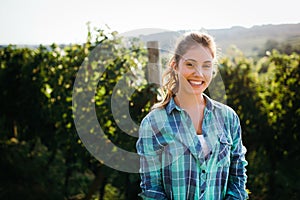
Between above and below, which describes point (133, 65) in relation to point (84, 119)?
above

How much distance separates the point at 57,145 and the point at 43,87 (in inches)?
30.2

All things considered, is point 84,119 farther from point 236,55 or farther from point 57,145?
point 236,55

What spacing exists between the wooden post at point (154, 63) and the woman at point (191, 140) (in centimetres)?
145

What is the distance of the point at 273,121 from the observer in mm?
4715

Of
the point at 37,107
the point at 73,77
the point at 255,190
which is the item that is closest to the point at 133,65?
the point at 73,77

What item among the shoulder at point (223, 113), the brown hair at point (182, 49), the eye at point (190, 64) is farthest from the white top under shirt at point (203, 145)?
the eye at point (190, 64)

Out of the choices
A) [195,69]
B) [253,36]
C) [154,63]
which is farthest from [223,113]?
[253,36]

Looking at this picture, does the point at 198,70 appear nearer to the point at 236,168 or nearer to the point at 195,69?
the point at 195,69

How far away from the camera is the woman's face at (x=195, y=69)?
2.31 metres

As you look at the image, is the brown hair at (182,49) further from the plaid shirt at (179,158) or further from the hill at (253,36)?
the hill at (253,36)

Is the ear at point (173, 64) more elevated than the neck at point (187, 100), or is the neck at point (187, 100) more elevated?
the ear at point (173, 64)

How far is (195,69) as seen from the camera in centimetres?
231

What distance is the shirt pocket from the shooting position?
229cm

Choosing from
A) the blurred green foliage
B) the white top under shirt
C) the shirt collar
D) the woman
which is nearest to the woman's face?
the woman
